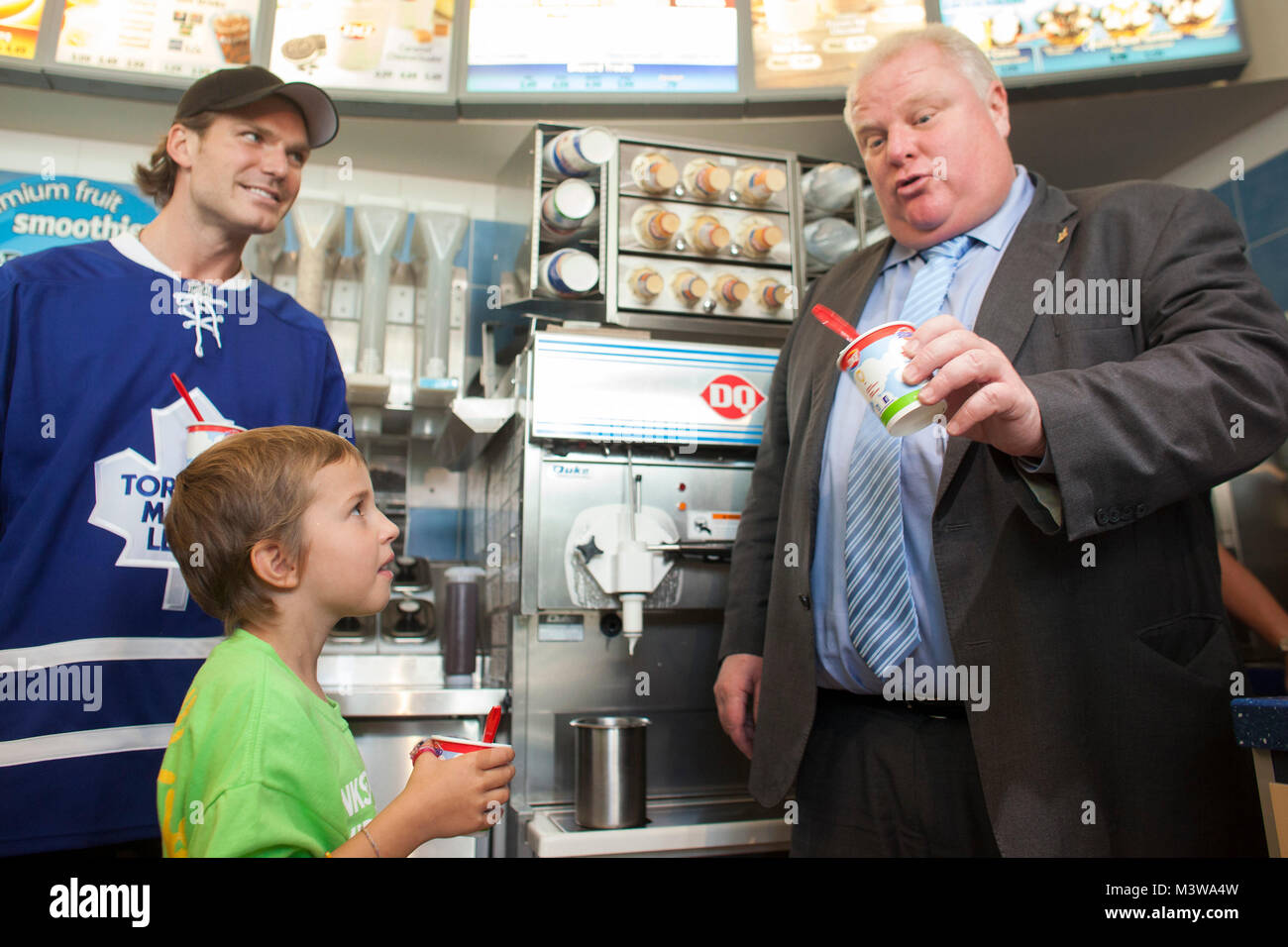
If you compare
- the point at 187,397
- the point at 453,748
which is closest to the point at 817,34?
the point at 187,397

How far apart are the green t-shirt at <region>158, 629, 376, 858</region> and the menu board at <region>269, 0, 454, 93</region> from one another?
230 cm

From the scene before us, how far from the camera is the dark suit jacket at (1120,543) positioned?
3.82 feet

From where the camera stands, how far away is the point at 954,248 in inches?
63.5

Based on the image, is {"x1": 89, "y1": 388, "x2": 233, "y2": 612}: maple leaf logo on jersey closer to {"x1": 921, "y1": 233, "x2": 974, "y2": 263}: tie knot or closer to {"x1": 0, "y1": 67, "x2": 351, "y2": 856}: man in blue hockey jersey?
{"x1": 0, "y1": 67, "x2": 351, "y2": 856}: man in blue hockey jersey

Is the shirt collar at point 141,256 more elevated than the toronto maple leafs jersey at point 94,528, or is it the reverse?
the shirt collar at point 141,256

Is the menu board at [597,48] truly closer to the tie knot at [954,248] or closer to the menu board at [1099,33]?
the menu board at [1099,33]

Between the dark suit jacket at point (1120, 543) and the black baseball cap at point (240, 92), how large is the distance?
1346mm

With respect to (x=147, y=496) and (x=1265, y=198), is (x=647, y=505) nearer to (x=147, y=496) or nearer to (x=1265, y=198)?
(x=147, y=496)

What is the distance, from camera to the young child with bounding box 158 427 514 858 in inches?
39.1

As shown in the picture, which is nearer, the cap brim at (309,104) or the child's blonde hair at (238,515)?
the child's blonde hair at (238,515)

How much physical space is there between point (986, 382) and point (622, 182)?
5.03ft

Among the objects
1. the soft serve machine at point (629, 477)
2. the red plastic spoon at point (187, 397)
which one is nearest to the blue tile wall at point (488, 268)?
the soft serve machine at point (629, 477)

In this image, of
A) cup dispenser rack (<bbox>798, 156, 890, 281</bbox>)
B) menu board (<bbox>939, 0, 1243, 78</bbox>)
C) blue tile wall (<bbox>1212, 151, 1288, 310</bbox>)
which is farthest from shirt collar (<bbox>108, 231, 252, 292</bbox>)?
blue tile wall (<bbox>1212, 151, 1288, 310</bbox>)
